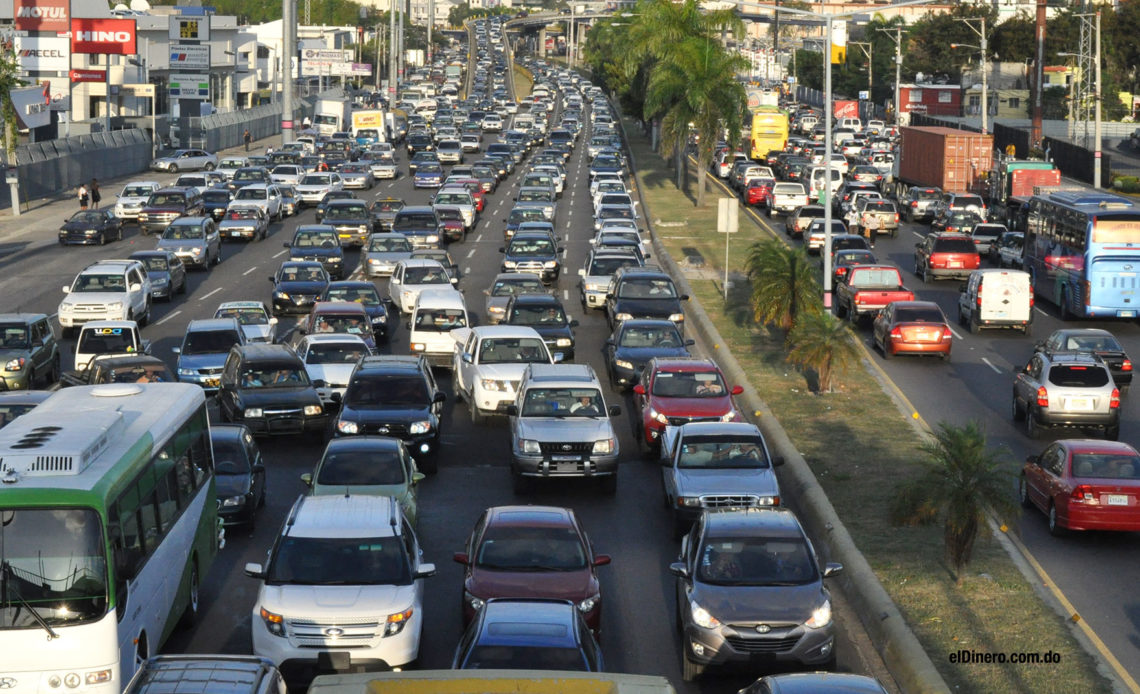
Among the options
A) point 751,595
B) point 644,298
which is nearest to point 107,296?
point 644,298

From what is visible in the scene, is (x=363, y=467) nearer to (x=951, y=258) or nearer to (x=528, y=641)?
(x=528, y=641)

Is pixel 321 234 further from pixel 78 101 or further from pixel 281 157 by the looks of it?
pixel 78 101

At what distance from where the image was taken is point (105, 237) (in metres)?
54.3

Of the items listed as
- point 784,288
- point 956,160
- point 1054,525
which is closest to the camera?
point 1054,525

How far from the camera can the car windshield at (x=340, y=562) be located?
48.6ft

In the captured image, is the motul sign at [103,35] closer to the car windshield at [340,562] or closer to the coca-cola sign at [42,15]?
the coca-cola sign at [42,15]

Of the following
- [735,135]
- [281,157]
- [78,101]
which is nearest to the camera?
[735,135]

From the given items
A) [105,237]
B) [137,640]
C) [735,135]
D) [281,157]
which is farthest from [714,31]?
[137,640]

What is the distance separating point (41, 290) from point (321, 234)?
8.07 m

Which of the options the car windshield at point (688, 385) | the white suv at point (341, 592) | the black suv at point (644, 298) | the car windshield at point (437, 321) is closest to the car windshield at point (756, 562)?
the white suv at point (341, 592)

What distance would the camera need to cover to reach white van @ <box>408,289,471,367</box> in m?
32.3

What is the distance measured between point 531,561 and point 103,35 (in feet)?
273

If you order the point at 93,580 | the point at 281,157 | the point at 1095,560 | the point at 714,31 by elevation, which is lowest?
the point at 1095,560

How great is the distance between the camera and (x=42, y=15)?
281ft
